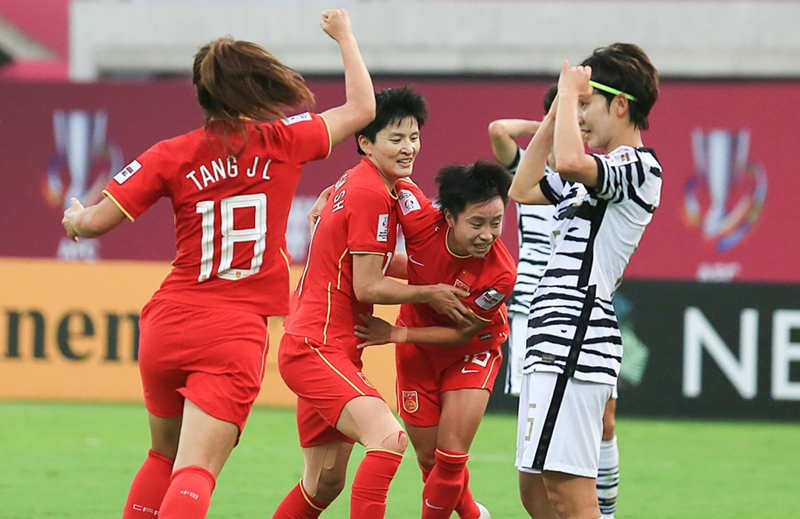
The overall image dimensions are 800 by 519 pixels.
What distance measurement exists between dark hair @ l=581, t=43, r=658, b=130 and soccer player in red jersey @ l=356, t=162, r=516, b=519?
3.36 feet

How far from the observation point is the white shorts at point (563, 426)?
4820mm

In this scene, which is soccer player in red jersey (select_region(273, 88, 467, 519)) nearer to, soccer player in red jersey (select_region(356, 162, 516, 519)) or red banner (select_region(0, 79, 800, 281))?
soccer player in red jersey (select_region(356, 162, 516, 519))

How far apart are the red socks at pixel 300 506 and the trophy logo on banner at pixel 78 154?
44.1 feet

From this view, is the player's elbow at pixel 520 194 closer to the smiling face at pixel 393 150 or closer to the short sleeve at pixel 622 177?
the short sleeve at pixel 622 177

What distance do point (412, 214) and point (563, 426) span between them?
1.50 metres

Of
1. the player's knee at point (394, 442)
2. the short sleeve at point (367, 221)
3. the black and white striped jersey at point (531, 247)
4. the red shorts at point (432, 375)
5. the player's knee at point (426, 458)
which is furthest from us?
the black and white striped jersey at point (531, 247)

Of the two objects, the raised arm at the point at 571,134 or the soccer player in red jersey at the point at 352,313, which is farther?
the soccer player in red jersey at the point at 352,313

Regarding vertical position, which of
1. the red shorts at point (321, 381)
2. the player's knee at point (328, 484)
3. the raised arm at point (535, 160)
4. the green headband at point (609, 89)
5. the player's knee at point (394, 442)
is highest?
the green headband at point (609, 89)

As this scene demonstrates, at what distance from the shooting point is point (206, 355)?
4898mm

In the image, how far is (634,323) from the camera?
11859 mm

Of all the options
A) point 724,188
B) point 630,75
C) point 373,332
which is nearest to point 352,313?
point 373,332

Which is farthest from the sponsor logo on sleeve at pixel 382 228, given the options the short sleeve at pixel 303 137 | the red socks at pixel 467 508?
the red socks at pixel 467 508

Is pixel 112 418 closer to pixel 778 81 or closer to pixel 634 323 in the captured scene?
pixel 634 323

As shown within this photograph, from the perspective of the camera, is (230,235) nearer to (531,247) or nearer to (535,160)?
(535,160)
